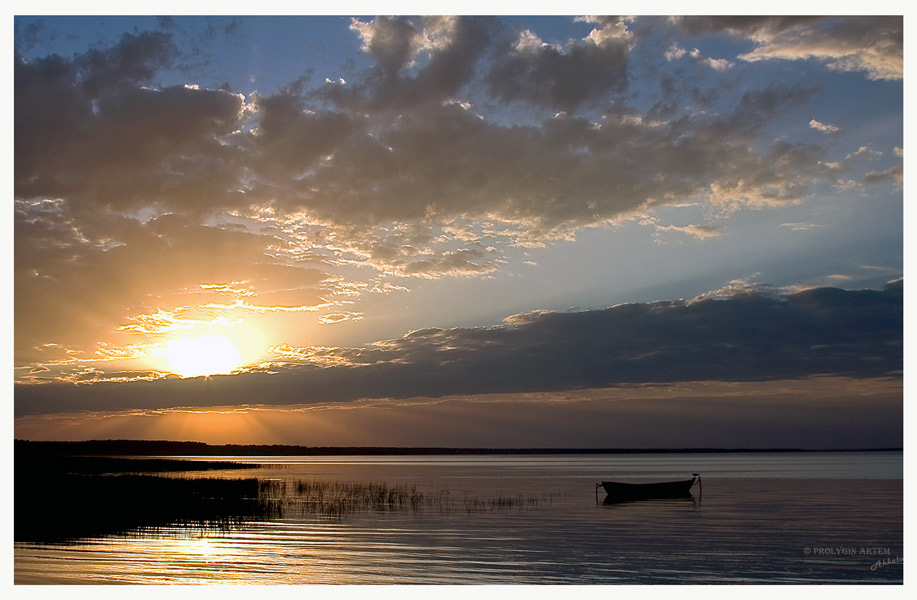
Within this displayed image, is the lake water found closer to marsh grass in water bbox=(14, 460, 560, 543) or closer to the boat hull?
marsh grass in water bbox=(14, 460, 560, 543)

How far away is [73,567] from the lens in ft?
92.1

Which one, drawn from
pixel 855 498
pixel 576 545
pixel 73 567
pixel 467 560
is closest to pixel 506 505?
pixel 576 545

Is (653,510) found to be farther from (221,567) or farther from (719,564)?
(221,567)

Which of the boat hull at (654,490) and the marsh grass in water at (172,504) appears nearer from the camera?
the marsh grass in water at (172,504)

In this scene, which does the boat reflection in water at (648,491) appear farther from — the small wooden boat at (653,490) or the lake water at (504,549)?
the lake water at (504,549)

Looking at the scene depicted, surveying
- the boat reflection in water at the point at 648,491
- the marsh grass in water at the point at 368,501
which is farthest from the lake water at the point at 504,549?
the boat reflection in water at the point at 648,491

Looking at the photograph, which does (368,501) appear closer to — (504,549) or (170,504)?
(170,504)

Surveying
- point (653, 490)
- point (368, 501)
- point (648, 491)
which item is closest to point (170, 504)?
point (368, 501)

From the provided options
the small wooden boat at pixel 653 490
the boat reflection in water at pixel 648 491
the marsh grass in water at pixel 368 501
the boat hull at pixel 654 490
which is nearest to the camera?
the marsh grass in water at pixel 368 501

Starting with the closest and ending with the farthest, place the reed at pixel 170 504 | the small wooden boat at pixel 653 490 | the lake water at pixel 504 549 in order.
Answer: the lake water at pixel 504 549 → the reed at pixel 170 504 → the small wooden boat at pixel 653 490

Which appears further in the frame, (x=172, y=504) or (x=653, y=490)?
(x=653, y=490)

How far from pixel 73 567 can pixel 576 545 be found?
2079cm

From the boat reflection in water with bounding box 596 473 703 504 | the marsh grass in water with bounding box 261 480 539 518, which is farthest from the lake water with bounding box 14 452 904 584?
the boat reflection in water with bounding box 596 473 703 504
